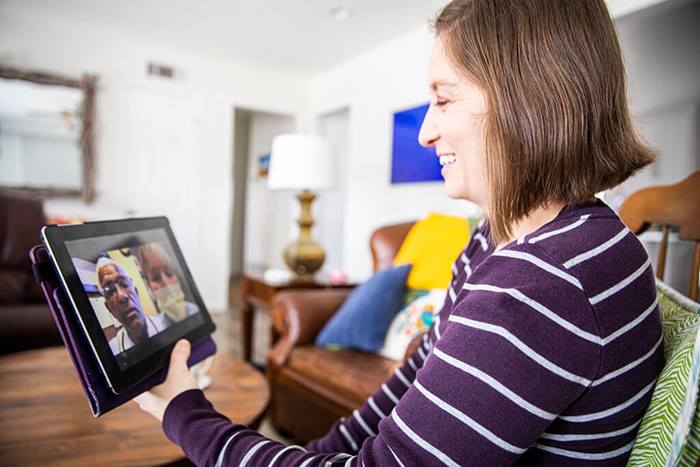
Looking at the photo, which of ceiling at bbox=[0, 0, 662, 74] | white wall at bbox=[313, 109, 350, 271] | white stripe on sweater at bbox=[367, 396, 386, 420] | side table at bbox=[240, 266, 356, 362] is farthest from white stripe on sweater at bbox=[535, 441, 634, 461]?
white wall at bbox=[313, 109, 350, 271]

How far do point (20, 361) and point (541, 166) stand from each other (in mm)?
1776

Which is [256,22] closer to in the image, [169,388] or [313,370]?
[313,370]

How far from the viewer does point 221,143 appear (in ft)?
15.6

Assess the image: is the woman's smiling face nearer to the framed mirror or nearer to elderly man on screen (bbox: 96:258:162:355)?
elderly man on screen (bbox: 96:258:162:355)

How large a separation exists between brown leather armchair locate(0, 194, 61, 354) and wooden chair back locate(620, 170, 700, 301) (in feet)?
7.91

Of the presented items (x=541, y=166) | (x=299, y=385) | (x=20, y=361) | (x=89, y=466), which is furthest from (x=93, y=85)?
(x=541, y=166)

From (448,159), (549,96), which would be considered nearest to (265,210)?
(448,159)

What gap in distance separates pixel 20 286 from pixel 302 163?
1.64m

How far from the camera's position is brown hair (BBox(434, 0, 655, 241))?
1.74ft

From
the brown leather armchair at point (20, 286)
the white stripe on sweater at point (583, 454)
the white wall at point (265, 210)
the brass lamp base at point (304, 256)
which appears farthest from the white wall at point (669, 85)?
the white wall at point (265, 210)

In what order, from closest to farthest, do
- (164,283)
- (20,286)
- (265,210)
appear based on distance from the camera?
(164,283)
(20,286)
(265,210)

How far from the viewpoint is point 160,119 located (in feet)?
14.5

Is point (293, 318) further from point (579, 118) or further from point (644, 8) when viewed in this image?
point (644, 8)

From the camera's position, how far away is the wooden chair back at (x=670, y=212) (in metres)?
1.20
